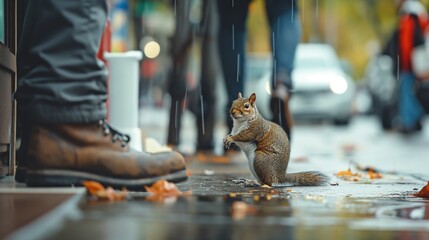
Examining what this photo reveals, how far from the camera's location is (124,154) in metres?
4.40

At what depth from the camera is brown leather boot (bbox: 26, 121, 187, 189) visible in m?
4.19

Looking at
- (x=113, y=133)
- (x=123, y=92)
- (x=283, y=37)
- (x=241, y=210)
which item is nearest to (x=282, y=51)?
(x=283, y=37)

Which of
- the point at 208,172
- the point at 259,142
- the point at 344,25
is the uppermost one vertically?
the point at 344,25

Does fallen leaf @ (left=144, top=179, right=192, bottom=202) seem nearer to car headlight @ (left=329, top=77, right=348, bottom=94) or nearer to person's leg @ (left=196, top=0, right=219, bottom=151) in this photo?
person's leg @ (left=196, top=0, right=219, bottom=151)

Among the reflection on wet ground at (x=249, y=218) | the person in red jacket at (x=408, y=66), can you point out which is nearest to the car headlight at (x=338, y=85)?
the person in red jacket at (x=408, y=66)

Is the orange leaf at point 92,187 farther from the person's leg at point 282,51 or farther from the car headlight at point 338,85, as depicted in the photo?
the car headlight at point 338,85

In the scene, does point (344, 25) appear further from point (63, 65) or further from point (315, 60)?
point (63, 65)

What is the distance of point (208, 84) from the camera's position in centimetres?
1009

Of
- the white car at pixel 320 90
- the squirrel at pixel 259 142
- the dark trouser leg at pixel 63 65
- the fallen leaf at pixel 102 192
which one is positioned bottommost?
the white car at pixel 320 90

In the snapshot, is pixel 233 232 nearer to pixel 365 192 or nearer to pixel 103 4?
pixel 103 4

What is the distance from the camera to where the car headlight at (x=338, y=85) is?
23641 mm

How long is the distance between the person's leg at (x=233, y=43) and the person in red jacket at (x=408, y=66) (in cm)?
870

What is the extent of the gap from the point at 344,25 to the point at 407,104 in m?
40.8

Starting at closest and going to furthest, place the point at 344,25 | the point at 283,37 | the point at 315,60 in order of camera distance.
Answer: the point at 283,37, the point at 315,60, the point at 344,25
